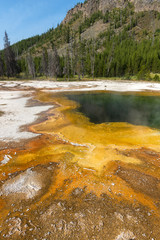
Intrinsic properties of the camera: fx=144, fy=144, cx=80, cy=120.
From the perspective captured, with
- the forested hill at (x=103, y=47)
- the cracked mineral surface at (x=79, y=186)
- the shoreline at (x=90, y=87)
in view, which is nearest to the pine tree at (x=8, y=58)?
the forested hill at (x=103, y=47)

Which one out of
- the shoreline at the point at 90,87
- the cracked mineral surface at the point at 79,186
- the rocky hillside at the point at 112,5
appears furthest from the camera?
the rocky hillside at the point at 112,5

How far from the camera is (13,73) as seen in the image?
2512 inches

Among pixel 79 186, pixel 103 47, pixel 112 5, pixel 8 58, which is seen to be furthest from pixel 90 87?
pixel 112 5

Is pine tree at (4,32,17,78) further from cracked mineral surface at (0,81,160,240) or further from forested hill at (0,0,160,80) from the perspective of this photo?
cracked mineral surface at (0,81,160,240)

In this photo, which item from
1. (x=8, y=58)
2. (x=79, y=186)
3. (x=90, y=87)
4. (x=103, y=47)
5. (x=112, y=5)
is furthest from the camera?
(x=112, y=5)

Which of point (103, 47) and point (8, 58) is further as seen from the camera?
point (103, 47)

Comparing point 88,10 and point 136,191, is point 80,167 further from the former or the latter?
point 88,10

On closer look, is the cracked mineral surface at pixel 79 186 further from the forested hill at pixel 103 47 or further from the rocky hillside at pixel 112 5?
the rocky hillside at pixel 112 5

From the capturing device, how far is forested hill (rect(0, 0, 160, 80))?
58750 mm

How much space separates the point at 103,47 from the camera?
→ 98.0m

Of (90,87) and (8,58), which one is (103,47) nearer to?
(8,58)

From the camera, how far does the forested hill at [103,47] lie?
58.8m

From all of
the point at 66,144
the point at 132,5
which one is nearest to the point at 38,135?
the point at 66,144

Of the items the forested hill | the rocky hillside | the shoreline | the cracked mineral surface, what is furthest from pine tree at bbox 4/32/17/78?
the rocky hillside
